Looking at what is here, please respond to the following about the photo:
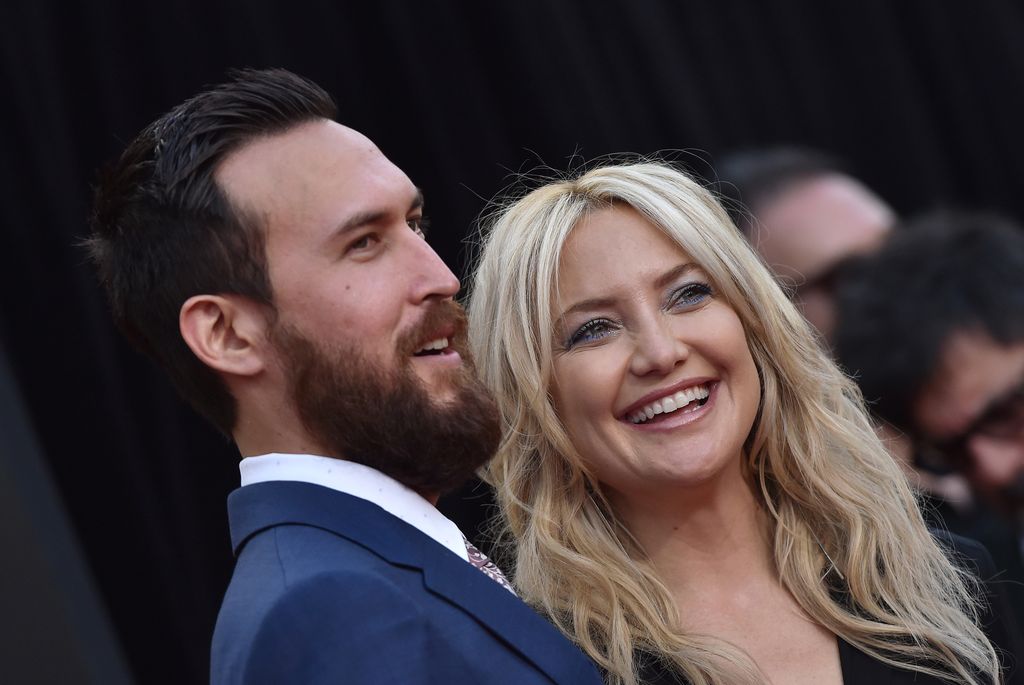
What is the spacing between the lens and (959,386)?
10.9 feet

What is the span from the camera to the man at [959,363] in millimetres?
3285

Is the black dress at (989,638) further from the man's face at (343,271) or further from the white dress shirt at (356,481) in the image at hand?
the man's face at (343,271)

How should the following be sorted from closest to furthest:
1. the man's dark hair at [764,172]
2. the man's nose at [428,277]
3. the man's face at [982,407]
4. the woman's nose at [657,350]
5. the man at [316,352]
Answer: the man at [316,352] → the man's nose at [428,277] → the woman's nose at [657,350] → the man's face at [982,407] → the man's dark hair at [764,172]

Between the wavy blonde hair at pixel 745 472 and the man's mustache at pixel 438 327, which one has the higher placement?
the man's mustache at pixel 438 327

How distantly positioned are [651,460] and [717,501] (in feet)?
0.66

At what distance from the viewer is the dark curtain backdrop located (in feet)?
10.4

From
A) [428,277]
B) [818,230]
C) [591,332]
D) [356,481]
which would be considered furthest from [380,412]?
[818,230]

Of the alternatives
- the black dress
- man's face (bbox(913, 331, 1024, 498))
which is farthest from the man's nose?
man's face (bbox(913, 331, 1024, 498))

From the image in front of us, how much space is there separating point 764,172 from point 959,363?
1205 mm

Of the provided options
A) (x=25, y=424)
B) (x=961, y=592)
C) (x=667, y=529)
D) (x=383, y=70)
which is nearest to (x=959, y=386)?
(x=961, y=592)

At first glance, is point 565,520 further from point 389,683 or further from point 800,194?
point 800,194

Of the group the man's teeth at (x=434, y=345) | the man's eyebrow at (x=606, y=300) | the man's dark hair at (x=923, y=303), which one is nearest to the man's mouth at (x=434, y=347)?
the man's teeth at (x=434, y=345)

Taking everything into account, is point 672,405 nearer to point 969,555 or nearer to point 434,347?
point 434,347

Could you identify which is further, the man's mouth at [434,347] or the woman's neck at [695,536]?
the woman's neck at [695,536]
